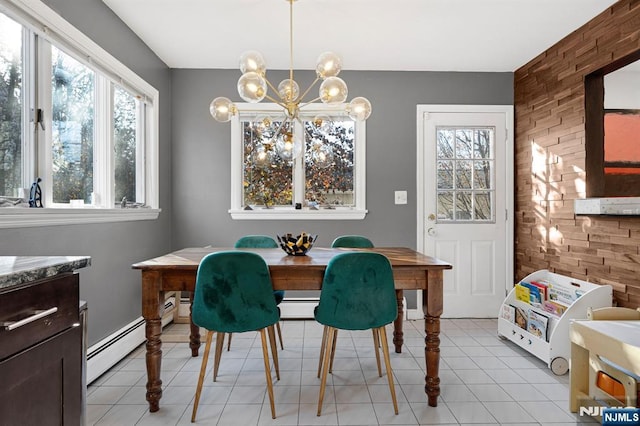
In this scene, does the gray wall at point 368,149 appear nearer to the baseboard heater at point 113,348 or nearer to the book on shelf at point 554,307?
the baseboard heater at point 113,348

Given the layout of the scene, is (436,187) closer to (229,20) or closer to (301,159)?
(301,159)

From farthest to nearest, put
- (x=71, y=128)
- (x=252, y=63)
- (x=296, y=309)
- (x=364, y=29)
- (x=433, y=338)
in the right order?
(x=296, y=309) → (x=364, y=29) → (x=71, y=128) → (x=252, y=63) → (x=433, y=338)

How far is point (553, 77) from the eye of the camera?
3010 mm

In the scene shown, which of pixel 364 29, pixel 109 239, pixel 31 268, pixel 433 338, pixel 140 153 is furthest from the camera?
pixel 140 153

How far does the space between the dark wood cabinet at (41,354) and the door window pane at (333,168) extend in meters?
2.66

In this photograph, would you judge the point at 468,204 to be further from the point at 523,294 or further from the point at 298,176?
→ the point at 298,176

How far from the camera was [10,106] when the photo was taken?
1.71m

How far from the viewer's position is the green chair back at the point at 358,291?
181cm

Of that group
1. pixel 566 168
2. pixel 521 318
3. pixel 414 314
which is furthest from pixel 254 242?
pixel 566 168

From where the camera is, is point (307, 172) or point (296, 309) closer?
point (296, 309)

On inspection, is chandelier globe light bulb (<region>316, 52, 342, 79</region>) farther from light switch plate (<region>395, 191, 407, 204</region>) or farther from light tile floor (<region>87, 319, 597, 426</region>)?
light tile floor (<region>87, 319, 597, 426</region>)

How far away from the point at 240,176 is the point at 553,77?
3035mm

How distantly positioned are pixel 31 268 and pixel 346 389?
1809 mm

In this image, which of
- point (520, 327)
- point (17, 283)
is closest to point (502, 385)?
point (520, 327)
